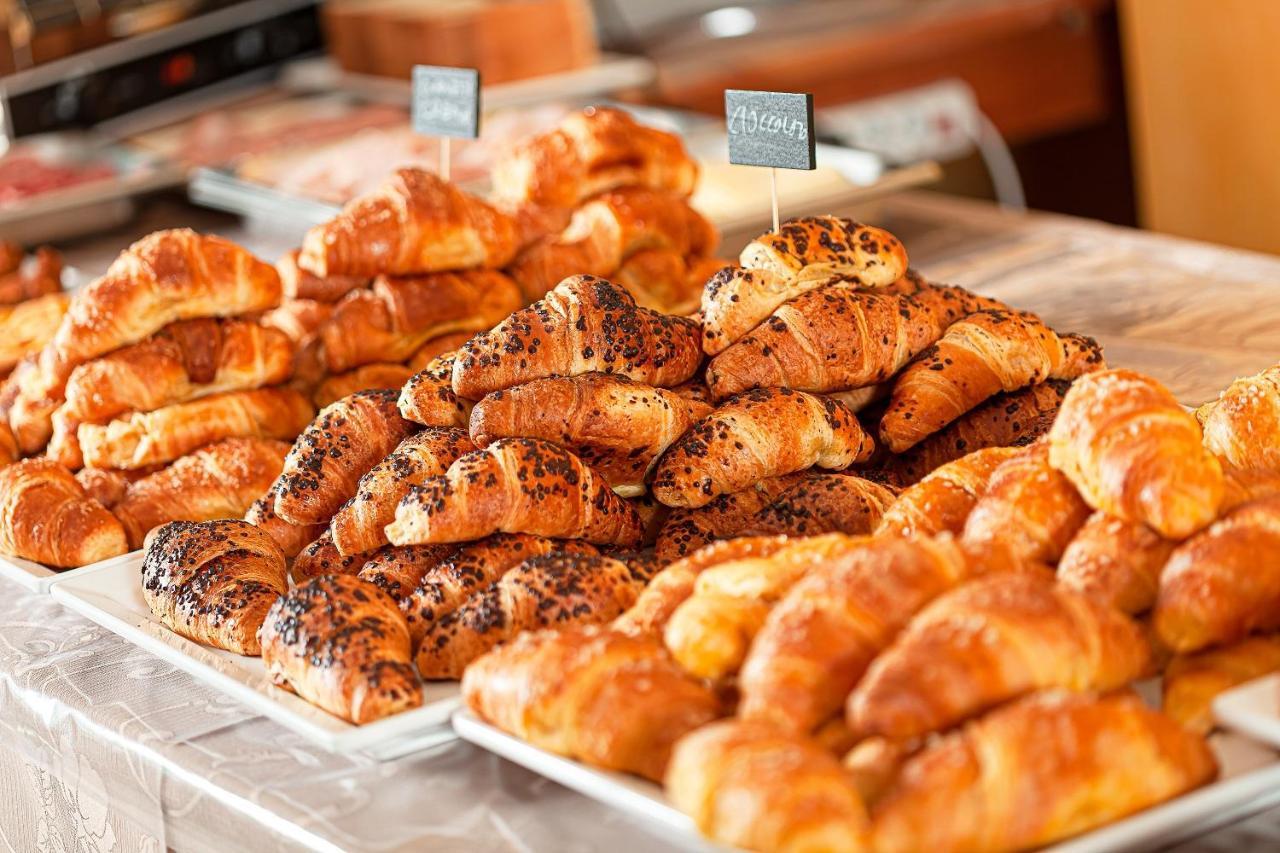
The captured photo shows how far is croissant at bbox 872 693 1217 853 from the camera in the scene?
3.87 ft

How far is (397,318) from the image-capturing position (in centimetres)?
247

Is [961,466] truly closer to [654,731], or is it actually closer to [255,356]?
[654,731]

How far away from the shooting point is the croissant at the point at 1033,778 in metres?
1.18

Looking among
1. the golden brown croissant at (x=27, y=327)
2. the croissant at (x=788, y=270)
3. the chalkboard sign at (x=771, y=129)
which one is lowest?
the golden brown croissant at (x=27, y=327)

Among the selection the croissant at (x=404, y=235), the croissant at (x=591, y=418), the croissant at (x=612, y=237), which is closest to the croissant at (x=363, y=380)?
the croissant at (x=404, y=235)

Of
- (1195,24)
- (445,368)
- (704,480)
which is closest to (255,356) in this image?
(445,368)

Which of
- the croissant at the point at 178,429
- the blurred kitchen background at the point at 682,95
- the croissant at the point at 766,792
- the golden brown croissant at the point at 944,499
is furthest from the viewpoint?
the blurred kitchen background at the point at 682,95

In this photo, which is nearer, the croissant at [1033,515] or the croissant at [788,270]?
the croissant at [1033,515]

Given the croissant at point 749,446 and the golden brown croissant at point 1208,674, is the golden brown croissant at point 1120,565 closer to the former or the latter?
the golden brown croissant at point 1208,674

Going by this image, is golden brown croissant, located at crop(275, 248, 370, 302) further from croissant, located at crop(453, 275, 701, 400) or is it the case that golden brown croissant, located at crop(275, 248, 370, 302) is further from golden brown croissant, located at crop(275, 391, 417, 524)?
croissant, located at crop(453, 275, 701, 400)

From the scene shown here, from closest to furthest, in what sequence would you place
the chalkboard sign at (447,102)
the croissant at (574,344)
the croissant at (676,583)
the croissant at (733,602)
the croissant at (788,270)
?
the croissant at (733,602) → the croissant at (676,583) → the croissant at (574,344) → the croissant at (788,270) → the chalkboard sign at (447,102)

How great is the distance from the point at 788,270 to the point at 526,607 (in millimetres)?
643

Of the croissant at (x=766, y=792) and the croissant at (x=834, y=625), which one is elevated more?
the croissant at (x=834, y=625)

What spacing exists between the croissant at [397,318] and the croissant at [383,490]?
0.61 metres
